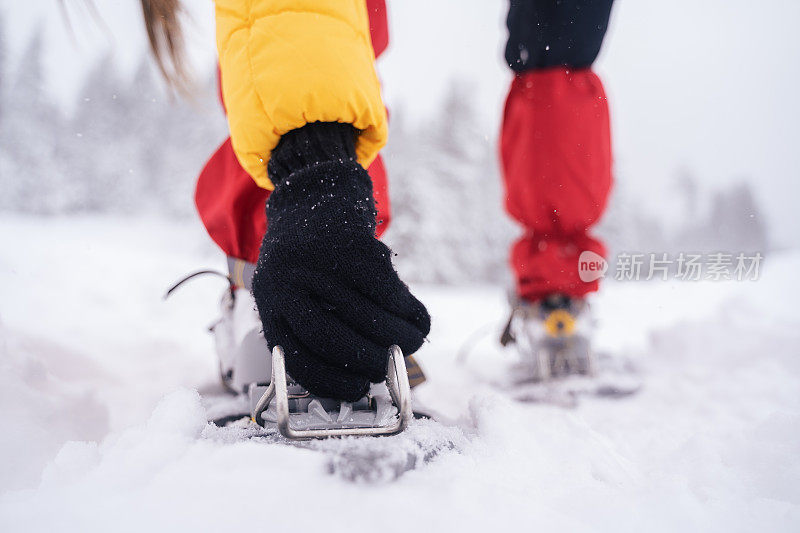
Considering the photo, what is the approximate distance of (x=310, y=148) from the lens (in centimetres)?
65

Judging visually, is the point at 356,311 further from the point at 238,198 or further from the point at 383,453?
the point at 238,198

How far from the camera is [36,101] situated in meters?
9.91

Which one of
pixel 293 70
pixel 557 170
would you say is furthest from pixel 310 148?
pixel 557 170

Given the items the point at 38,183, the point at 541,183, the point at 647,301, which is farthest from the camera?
the point at 38,183

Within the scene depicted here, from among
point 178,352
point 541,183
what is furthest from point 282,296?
point 541,183

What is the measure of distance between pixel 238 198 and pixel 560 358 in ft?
3.24

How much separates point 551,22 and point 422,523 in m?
1.39

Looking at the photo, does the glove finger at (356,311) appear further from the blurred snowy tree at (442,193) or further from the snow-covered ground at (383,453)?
the blurred snowy tree at (442,193)

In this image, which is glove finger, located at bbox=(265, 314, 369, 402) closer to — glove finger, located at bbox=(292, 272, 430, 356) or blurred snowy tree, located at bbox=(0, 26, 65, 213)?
glove finger, located at bbox=(292, 272, 430, 356)

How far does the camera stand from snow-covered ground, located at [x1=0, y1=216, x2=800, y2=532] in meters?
0.40

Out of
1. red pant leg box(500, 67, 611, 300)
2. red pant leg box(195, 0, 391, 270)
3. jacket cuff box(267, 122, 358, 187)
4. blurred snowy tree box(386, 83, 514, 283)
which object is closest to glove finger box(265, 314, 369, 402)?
jacket cuff box(267, 122, 358, 187)

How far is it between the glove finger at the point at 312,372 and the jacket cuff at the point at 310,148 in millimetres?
232

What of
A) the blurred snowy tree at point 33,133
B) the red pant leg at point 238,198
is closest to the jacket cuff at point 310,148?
the red pant leg at point 238,198

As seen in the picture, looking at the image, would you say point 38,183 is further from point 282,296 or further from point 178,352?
point 282,296
